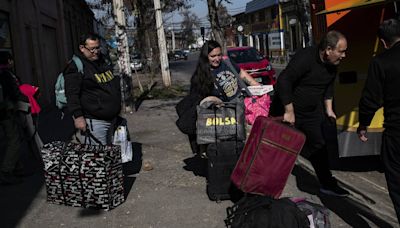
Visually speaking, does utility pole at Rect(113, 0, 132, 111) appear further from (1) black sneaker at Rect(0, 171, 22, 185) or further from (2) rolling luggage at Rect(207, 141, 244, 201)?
(2) rolling luggage at Rect(207, 141, 244, 201)

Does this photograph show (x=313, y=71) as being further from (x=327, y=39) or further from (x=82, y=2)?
(x=82, y=2)

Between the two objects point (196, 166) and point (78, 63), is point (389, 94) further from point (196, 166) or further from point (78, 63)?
point (196, 166)

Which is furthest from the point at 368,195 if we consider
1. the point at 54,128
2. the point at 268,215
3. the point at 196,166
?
the point at 54,128

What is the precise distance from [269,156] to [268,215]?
0.68m

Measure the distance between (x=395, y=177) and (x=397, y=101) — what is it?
0.55 metres

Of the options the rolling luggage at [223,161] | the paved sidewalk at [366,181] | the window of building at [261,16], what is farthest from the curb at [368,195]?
the window of building at [261,16]

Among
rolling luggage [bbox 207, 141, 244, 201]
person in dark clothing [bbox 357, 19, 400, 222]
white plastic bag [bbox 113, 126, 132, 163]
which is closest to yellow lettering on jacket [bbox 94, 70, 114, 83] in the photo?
white plastic bag [bbox 113, 126, 132, 163]

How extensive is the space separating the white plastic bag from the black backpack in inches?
90.9

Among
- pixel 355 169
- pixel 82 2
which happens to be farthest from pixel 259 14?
pixel 355 169

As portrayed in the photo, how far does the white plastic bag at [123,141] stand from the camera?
18.6ft

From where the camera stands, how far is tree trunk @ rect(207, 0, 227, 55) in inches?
519

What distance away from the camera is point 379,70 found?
3.34 meters

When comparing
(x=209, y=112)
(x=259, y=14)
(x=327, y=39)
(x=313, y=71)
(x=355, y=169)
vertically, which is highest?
(x=259, y=14)

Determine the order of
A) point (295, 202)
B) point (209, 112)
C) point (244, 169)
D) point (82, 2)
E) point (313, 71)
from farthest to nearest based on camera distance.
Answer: point (82, 2) → point (209, 112) → point (313, 71) → point (244, 169) → point (295, 202)
